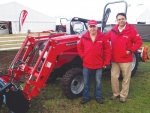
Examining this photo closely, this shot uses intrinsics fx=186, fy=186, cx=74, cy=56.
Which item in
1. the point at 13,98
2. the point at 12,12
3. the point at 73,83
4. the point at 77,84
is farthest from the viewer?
the point at 12,12

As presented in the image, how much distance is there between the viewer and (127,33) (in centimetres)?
377

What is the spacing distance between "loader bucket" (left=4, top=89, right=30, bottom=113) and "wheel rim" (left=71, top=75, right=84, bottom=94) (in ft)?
4.02

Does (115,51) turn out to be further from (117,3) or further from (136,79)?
(136,79)

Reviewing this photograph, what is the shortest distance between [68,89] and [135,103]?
1492 mm

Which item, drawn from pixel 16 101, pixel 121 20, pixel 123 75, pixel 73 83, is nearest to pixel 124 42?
pixel 121 20

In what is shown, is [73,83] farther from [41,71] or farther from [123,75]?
[123,75]

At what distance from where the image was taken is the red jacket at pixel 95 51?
367 cm

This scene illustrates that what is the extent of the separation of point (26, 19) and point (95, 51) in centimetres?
1290

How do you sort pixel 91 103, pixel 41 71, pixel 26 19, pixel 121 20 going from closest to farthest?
1. pixel 41 71
2. pixel 121 20
3. pixel 91 103
4. pixel 26 19

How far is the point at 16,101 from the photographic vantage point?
3.24m

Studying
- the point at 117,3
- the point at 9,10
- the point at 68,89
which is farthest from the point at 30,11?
the point at 68,89

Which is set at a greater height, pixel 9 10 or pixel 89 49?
pixel 9 10

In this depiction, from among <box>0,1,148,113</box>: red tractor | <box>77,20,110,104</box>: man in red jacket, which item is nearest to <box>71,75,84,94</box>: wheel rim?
<box>0,1,148,113</box>: red tractor

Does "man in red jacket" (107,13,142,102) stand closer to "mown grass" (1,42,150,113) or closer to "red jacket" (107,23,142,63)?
"red jacket" (107,23,142,63)
